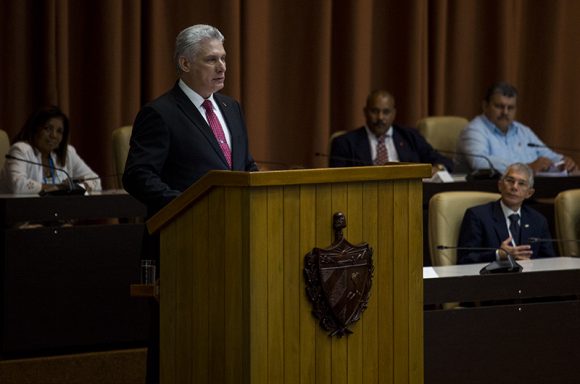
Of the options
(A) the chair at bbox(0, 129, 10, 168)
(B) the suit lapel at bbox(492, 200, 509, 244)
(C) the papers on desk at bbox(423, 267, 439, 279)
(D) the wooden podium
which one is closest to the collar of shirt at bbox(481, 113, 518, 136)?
(B) the suit lapel at bbox(492, 200, 509, 244)

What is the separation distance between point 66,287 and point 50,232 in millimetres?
260

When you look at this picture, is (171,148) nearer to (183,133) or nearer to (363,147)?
(183,133)

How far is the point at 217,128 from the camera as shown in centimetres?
383

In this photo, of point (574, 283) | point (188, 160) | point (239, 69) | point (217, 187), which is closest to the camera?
point (217, 187)

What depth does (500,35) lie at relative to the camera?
345 inches

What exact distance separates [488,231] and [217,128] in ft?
6.26

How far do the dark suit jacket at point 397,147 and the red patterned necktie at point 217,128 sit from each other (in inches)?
131

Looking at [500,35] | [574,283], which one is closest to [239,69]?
[500,35]

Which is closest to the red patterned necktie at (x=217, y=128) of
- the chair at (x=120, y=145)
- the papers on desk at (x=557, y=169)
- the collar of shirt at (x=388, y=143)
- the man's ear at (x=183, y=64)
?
the man's ear at (x=183, y=64)

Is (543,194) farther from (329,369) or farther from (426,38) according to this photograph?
(329,369)

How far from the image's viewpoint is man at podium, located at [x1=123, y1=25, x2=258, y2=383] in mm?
3693

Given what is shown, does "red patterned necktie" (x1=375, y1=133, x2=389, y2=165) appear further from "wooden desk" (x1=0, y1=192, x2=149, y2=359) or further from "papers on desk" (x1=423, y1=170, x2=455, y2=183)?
"wooden desk" (x1=0, y1=192, x2=149, y2=359)

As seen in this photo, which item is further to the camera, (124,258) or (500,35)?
(500,35)

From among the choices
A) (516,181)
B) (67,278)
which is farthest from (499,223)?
(67,278)
